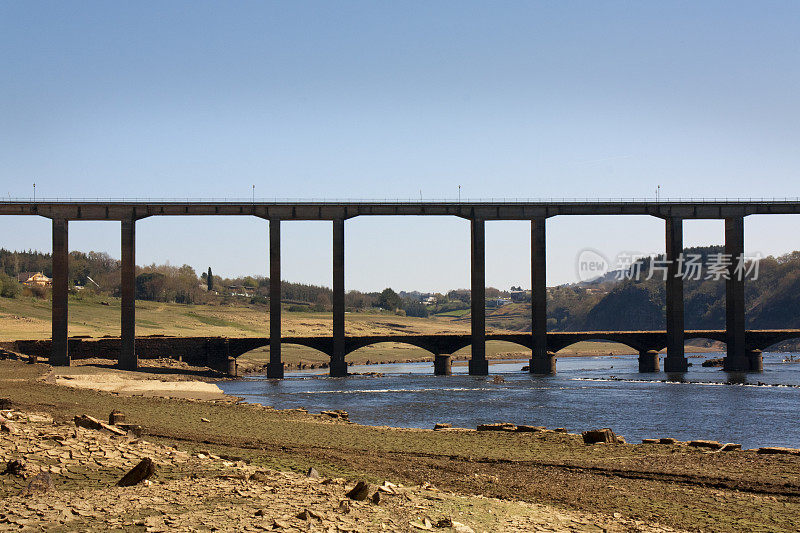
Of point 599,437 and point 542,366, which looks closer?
point 599,437

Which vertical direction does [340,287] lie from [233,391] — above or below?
above

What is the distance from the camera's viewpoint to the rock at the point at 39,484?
51.9 ft

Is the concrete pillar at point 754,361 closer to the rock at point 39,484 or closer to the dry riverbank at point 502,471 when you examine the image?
the dry riverbank at point 502,471

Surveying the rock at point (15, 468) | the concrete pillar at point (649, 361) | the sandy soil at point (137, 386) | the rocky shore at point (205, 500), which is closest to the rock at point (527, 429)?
the rocky shore at point (205, 500)

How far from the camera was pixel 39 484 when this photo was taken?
52.9 ft

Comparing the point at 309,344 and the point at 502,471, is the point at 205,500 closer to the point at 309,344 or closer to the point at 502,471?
the point at 502,471

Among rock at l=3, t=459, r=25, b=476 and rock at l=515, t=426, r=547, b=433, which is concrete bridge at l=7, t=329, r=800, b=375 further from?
rock at l=3, t=459, r=25, b=476

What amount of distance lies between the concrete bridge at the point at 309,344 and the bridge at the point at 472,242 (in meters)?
0.69

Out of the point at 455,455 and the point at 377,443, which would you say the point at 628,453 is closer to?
the point at 455,455

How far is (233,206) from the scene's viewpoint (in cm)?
9219

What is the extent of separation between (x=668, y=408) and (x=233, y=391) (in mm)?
37329

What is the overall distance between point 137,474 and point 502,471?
10594 mm

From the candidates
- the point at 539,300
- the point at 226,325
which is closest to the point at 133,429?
the point at 539,300

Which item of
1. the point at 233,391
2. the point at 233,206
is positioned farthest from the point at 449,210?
the point at 233,391
